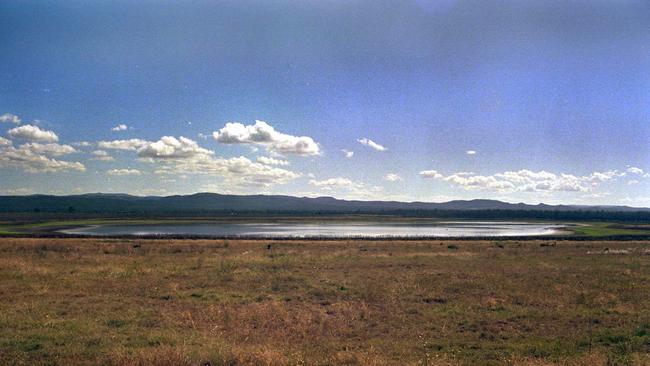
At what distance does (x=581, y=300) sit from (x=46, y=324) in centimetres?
2125

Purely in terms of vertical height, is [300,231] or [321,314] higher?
[321,314]

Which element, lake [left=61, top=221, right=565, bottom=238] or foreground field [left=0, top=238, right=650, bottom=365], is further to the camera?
lake [left=61, top=221, right=565, bottom=238]

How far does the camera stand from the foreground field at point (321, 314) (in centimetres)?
1223

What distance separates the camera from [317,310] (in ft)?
59.5

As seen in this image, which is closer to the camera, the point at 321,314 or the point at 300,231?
the point at 321,314

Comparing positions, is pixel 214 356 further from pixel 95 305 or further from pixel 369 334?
pixel 95 305

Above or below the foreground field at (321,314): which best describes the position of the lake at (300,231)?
below

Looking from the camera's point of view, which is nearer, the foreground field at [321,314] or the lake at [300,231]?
the foreground field at [321,314]

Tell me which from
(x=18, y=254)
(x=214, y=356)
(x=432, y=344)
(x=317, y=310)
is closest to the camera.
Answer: (x=214, y=356)

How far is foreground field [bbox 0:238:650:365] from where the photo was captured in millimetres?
12227

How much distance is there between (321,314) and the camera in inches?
682

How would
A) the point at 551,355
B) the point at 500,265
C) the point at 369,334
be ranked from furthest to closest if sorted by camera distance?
the point at 500,265, the point at 369,334, the point at 551,355

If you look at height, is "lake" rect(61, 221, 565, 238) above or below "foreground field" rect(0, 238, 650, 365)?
below

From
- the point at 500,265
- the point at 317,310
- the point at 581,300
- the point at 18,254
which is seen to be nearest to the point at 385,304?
the point at 317,310
